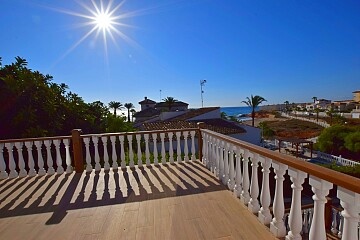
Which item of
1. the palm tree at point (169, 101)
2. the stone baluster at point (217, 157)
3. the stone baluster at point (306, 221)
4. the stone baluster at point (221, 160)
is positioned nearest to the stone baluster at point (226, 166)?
the stone baluster at point (221, 160)

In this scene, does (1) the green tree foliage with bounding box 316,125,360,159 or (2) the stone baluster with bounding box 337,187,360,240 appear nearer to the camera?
(2) the stone baluster with bounding box 337,187,360,240

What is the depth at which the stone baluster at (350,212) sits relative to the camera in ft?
3.89

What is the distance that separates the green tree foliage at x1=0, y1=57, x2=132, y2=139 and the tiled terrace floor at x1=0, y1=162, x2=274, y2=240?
118 inches

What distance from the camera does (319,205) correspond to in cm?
147

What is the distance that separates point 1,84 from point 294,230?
808 centimetres

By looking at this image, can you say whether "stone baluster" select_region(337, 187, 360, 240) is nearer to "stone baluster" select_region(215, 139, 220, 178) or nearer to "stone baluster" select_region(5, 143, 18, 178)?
"stone baluster" select_region(215, 139, 220, 178)

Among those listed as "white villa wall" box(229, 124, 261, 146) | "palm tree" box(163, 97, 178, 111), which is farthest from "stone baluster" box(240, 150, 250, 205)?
"palm tree" box(163, 97, 178, 111)

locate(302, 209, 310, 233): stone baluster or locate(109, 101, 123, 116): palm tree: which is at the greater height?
locate(109, 101, 123, 116): palm tree

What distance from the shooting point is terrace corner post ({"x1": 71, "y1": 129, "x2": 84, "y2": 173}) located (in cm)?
439

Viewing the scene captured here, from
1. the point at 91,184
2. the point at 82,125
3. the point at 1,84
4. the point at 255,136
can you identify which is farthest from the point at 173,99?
the point at 91,184

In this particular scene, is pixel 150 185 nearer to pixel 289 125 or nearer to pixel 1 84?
pixel 1 84

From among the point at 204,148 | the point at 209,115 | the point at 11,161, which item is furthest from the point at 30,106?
the point at 209,115

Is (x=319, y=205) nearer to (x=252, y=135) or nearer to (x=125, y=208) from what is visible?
(x=125, y=208)

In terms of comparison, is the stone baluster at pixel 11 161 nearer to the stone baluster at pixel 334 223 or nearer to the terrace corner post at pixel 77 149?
the terrace corner post at pixel 77 149
